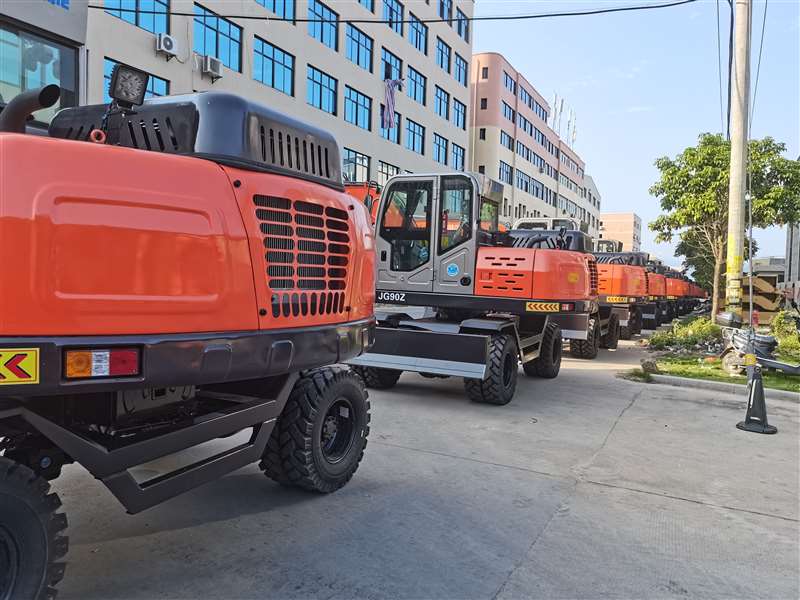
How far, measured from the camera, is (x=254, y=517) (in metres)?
4.07

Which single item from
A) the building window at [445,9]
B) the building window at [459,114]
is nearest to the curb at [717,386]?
the building window at [459,114]

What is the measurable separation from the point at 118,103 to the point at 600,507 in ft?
13.2

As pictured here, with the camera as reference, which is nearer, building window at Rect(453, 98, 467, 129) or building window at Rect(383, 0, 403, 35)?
building window at Rect(383, 0, 403, 35)

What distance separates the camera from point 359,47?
30.9m

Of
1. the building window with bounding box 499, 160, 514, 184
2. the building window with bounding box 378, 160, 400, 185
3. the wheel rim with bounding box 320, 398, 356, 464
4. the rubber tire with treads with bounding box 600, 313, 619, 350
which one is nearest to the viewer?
the wheel rim with bounding box 320, 398, 356, 464

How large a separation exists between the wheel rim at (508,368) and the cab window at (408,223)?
167 centimetres

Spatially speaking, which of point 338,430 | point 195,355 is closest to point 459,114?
point 338,430

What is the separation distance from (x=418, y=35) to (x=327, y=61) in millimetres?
12078

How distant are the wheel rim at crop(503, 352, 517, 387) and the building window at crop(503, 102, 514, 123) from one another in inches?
2065

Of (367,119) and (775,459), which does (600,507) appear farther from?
(367,119)

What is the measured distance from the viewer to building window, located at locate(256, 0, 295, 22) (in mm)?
23708

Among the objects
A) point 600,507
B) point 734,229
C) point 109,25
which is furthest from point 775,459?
point 109,25

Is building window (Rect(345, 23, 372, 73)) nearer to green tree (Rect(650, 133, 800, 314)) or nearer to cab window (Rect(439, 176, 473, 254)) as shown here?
green tree (Rect(650, 133, 800, 314))

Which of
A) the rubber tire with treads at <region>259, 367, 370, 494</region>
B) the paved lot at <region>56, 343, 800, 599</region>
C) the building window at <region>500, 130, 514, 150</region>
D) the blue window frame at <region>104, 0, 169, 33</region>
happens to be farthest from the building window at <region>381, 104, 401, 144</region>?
the rubber tire with treads at <region>259, 367, 370, 494</region>
